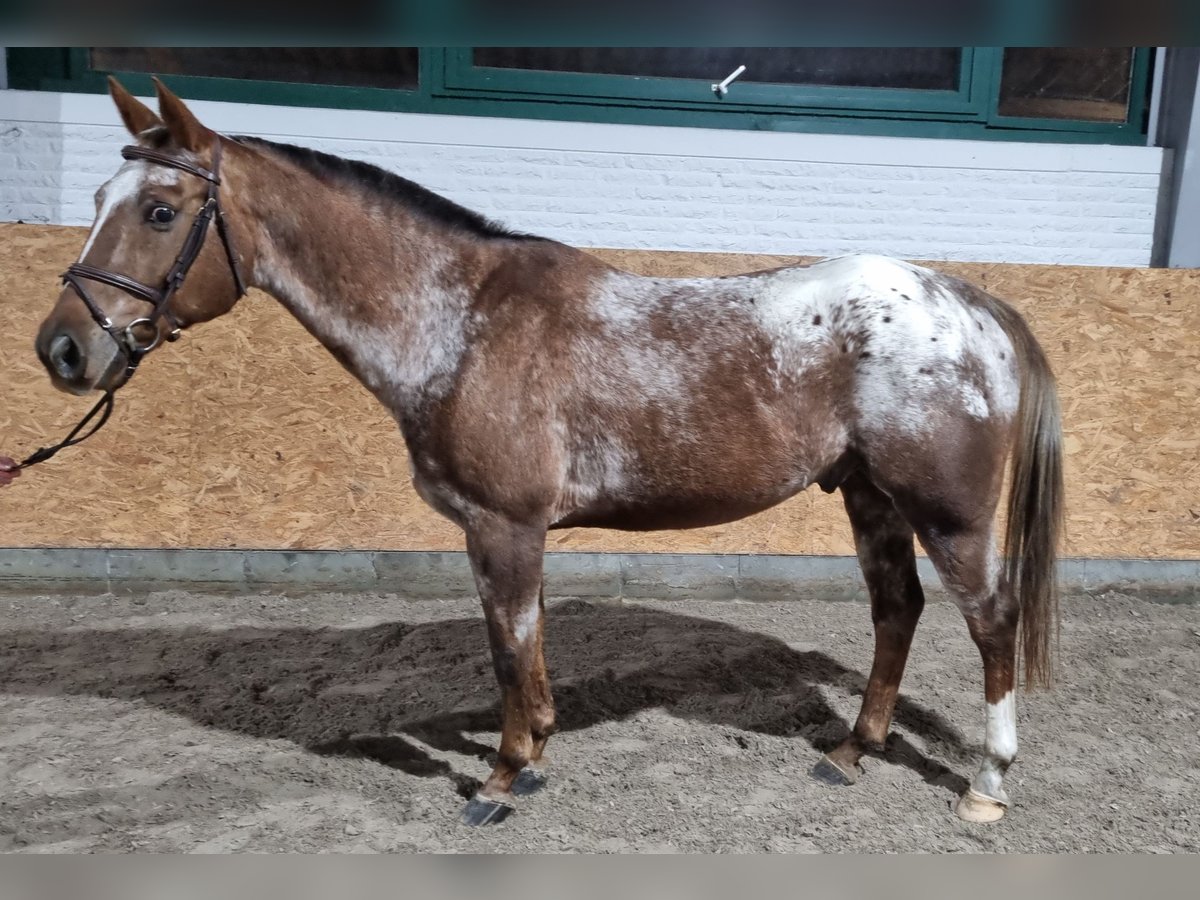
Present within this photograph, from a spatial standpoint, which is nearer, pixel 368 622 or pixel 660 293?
pixel 660 293

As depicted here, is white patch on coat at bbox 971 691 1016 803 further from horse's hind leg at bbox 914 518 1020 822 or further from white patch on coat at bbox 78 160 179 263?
white patch on coat at bbox 78 160 179 263

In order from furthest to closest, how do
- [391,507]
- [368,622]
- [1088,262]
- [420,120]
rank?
[1088,262] → [420,120] → [391,507] → [368,622]

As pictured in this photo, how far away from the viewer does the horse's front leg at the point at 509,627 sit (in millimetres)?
2307

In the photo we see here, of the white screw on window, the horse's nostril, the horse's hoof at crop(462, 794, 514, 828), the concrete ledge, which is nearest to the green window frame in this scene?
the white screw on window

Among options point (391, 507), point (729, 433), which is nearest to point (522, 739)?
point (729, 433)

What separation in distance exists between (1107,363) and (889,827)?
289 centimetres

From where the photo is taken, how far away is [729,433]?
2.35 metres

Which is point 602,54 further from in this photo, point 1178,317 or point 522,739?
point 522,739

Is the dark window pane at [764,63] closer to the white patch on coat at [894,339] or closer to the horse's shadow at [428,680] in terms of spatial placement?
the white patch on coat at [894,339]

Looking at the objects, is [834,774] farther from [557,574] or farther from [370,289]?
[370,289]

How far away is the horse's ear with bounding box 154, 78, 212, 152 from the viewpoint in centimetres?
202

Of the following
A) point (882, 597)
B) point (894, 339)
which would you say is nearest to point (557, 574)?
point (882, 597)

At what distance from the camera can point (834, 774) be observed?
266cm

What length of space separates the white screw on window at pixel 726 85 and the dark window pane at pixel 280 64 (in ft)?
5.60
